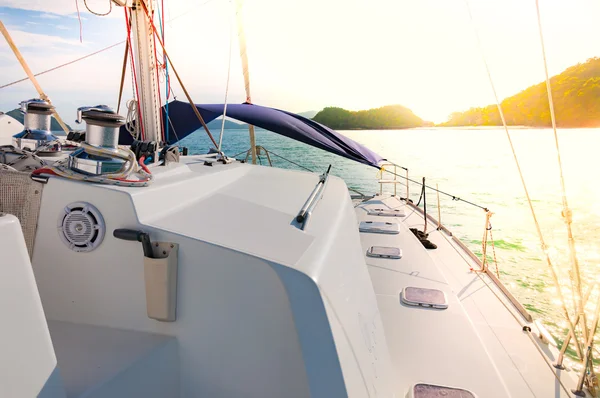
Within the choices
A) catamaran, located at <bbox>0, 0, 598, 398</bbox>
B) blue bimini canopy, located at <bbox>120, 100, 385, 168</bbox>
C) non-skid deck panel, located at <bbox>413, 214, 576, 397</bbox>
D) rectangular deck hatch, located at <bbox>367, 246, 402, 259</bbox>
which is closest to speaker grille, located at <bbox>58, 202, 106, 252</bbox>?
catamaran, located at <bbox>0, 0, 598, 398</bbox>

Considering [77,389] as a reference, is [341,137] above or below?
above

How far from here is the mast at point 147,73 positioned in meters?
3.60

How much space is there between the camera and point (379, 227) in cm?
649

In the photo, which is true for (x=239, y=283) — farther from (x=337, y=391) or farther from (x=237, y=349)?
(x=337, y=391)

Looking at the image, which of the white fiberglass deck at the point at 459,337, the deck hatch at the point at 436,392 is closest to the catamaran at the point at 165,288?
the deck hatch at the point at 436,392

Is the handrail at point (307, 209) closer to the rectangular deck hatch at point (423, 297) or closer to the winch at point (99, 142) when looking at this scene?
the winch at point (99, 142)

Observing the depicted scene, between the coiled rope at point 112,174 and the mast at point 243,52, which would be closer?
the coiled rope at point 112,174

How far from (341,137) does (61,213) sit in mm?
5966

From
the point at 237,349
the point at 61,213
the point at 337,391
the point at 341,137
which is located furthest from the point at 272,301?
the point at 341,137

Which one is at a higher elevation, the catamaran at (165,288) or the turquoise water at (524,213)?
the catamaran at (165,288)

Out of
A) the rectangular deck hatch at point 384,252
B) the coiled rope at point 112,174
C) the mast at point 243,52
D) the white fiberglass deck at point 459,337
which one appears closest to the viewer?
the coiled rope at point 112,174

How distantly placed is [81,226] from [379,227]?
5492 millimetres

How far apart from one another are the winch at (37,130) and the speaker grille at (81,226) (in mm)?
1267

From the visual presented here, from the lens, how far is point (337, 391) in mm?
1260
